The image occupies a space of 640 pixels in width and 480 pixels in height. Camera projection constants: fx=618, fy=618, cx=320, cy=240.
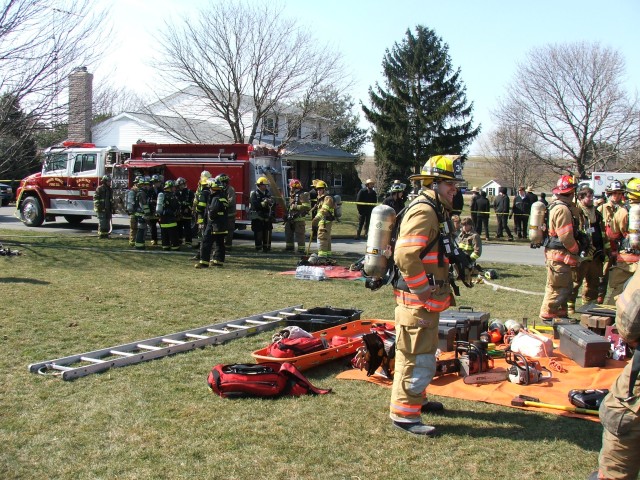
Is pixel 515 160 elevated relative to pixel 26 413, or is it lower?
elevated

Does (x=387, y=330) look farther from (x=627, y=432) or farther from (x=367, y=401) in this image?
(x=627, y=432)

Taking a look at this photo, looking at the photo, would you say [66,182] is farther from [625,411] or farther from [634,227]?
[625,411]

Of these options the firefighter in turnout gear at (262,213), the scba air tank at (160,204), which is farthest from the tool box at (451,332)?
the scba air tank at (160,204)

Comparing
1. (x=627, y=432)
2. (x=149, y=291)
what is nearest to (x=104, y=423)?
(x=627, y=432)

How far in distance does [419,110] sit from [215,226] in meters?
25.9

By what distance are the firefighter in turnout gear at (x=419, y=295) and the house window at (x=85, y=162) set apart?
17370 mm

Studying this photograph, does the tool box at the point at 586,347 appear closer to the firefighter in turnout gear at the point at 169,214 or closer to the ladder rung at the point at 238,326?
the ladder rung at the point at 238,326

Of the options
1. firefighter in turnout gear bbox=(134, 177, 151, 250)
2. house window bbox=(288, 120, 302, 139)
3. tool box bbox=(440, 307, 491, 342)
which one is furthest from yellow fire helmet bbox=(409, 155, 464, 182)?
house window bbox=(288, 120, 302, 139)

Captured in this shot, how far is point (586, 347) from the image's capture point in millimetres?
6336

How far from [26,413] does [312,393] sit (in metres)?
2.36

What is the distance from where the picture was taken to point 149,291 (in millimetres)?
10305

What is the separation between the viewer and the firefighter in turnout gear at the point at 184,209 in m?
15.9

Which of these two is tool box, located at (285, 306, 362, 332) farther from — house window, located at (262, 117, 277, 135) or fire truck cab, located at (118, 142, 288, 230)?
house window, located at (262, 117, 277, 135)

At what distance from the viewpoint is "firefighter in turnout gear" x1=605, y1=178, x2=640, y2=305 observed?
794cm
